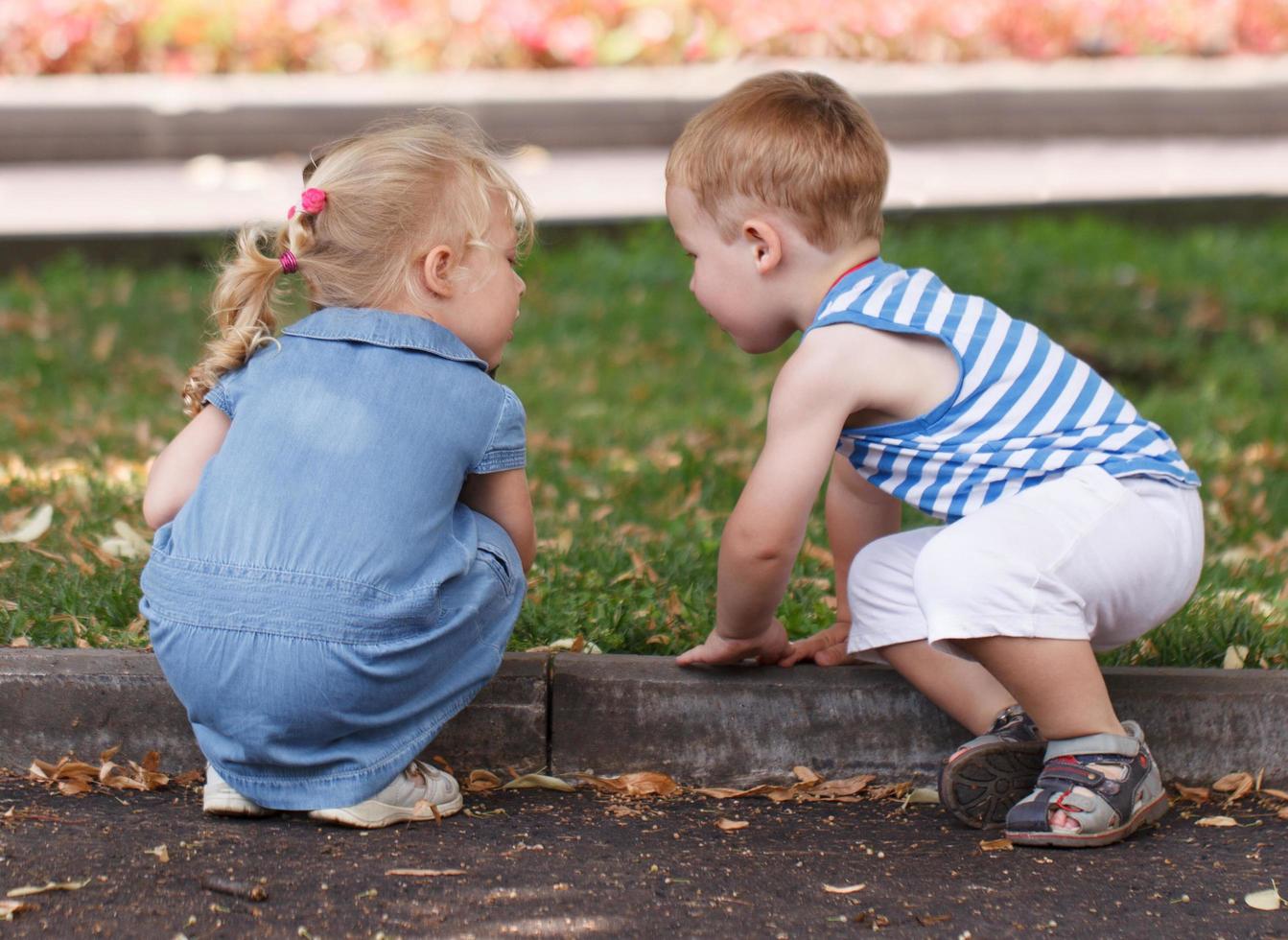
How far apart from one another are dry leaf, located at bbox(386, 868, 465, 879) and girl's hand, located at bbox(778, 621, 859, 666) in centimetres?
85

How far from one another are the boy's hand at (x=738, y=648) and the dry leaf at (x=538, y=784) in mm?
333

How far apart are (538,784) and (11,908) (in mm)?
1044

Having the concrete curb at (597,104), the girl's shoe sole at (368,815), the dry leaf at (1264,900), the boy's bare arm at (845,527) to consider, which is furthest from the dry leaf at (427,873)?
the concrete curb at (597,104)

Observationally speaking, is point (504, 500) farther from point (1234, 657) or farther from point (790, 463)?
point (1234, 657)

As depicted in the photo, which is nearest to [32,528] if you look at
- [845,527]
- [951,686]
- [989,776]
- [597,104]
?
[845,527]

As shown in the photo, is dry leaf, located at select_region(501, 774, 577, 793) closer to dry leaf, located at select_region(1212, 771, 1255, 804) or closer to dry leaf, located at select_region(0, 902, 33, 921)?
dry leaf, located at select_region(0, 902, 33, 921)

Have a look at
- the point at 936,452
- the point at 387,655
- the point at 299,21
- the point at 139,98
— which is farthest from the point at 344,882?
the point at 299,21

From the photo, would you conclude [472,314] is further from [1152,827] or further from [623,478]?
[623,478]

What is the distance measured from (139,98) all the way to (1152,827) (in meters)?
7.59

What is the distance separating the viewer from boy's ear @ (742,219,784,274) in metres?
2.81

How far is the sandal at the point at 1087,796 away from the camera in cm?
266

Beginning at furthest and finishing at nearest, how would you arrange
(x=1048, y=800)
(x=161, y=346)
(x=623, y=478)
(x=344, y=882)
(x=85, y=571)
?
1. (x=161, y=346)
2. (x=623, y=478)
3. (x=85, y=571)
4. (x=1048, y=800)
5. (x=344, y=882)

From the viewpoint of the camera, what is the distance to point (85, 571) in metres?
3.57

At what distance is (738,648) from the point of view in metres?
2.98
